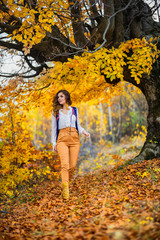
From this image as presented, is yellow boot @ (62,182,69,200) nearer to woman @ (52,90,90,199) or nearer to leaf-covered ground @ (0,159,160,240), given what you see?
woman @ (52,90,90,199)

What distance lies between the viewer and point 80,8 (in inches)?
218

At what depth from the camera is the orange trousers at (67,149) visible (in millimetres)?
3840

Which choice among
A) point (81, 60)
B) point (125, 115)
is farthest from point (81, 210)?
point (125, 115)

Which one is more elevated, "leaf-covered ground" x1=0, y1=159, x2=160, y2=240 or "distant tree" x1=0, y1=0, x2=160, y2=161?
"distant tree" x1=0, y1=0, x2=160, y2=161

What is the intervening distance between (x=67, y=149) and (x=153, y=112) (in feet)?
10.6

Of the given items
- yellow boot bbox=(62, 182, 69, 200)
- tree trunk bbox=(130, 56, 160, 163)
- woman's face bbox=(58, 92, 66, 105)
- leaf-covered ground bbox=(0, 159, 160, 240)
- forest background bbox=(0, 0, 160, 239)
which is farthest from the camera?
tree trunk bbox=(130, 56, 160, 163)

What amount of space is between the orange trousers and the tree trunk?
2.40 m

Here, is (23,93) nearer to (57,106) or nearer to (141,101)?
(57,106)

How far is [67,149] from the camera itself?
3.94 m

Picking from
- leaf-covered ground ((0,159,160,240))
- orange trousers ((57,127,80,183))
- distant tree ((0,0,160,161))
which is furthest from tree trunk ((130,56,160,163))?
orange trousers ((57,127,80,183))

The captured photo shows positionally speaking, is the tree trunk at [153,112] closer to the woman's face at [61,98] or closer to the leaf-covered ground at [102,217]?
the leaf-covered ground at [102,217]

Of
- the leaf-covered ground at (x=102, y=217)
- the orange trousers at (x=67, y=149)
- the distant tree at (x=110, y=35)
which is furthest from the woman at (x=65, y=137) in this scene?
the distant tree at (x=110, y=35)

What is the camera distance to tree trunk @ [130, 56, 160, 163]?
226 inches

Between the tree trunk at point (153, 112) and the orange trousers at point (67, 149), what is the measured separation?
2395mm
